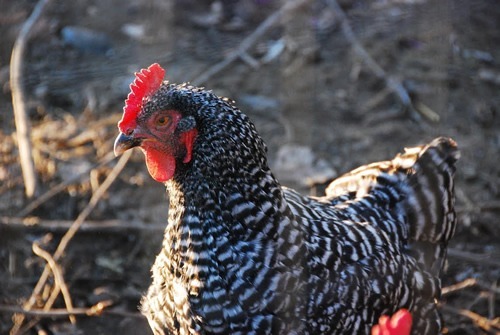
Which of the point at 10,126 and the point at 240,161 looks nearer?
the point at 240,161

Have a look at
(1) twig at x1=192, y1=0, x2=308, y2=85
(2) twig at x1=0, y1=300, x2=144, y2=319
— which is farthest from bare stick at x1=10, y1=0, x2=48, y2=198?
(1) twig at x1=192, y1=0, x2=308, y2=85

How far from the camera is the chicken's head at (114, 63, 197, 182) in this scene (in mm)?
2326

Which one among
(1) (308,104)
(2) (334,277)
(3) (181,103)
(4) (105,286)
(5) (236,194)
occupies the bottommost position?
(4) (105,286)

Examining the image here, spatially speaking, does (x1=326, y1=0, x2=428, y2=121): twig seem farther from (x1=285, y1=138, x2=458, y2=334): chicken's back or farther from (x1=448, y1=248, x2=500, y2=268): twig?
(x1=285, y1=138, x2=458, y2=334): chicken's back

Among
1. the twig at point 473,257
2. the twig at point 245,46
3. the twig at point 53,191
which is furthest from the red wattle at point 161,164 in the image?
the twig at point 245,46

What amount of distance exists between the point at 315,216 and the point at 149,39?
9.91 feet

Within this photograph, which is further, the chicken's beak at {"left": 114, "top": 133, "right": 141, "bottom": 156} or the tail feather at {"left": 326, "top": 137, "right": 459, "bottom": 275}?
the tail feather at {"left": 326, "top": 137, "right": 459, "bottom": 275}

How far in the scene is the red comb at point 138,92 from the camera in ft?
7.68

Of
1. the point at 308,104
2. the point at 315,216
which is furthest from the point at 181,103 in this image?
the point at 308,104

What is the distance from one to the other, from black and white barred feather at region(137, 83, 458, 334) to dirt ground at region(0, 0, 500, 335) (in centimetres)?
95

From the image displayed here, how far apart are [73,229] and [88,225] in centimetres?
9

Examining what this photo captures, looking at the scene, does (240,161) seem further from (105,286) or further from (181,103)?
(105,286)

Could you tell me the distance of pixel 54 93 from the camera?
4.78m

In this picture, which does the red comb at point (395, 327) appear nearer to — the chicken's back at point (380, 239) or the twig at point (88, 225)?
the chicken's back at point (380, 239)
